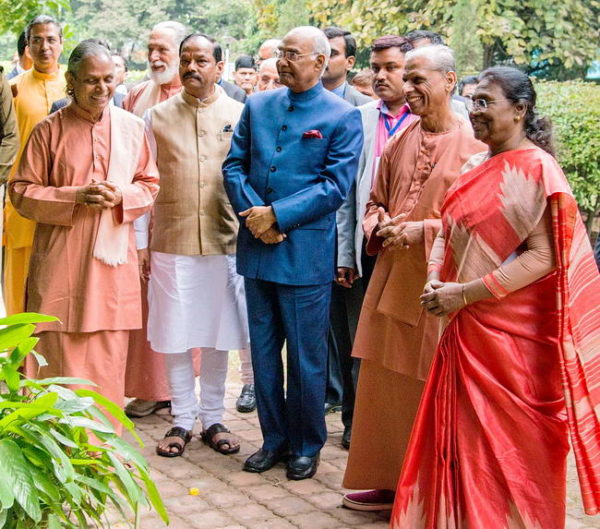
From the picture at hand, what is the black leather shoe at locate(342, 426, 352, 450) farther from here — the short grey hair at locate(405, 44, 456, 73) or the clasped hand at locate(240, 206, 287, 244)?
the short grey hair at locate(405, 44, 456, 73)

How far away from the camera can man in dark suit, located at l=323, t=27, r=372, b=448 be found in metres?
6.62

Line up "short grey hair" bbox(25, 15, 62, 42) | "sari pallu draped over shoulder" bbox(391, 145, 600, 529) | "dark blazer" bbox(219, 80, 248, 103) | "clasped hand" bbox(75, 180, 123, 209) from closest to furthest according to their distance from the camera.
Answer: "sari pallu draped over shoulder" bbox(391, 145, 600, 529)
"clasped hand" bbox(75, 180, 123, 209)
"short grey hair" bbox(25, 15, 62, 42)
"dark blazer" bbox(219, 80, 248, 103)

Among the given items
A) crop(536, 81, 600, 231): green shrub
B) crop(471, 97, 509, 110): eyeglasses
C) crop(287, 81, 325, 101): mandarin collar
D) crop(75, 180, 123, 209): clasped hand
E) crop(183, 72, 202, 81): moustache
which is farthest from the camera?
crop(536, 81, 600, 231): green shrub

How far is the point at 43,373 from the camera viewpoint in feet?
18.7

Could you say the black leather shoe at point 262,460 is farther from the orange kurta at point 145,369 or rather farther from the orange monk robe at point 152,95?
the orange monk robe at point 152,95

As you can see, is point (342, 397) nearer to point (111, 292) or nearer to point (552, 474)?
point (111, 292)

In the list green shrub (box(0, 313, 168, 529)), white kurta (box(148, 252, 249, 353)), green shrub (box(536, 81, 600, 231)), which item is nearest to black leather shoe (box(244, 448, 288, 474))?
white kurta (box(148, 252, 249, 353))

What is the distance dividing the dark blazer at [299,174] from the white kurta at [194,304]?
54 centimetres

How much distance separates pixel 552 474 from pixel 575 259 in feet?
2.91

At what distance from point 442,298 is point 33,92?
420 cm

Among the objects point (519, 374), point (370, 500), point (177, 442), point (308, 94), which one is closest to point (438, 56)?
point (308, 94)

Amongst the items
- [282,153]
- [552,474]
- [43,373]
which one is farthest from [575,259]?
[43,373]

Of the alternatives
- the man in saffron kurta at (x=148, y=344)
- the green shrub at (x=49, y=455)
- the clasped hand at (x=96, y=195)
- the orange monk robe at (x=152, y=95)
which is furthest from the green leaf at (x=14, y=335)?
the orange monk robe at (x=152, y=95)

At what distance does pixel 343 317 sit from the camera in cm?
681
